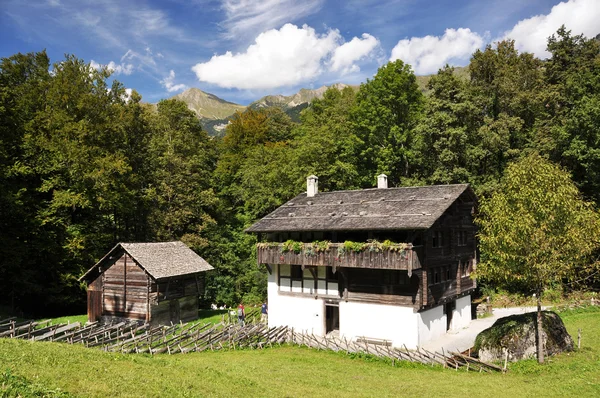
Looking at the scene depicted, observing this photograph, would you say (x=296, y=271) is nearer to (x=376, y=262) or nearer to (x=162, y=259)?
(x=376, y=262)

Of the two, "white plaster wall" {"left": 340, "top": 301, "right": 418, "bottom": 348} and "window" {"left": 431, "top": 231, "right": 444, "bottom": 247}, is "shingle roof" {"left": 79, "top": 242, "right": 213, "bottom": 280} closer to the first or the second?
"white plaster wall" {"left": 340, "top": 301, "right": 418, "bottom": 348}

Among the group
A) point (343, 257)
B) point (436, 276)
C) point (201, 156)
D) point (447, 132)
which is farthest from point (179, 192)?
point (436, 276)

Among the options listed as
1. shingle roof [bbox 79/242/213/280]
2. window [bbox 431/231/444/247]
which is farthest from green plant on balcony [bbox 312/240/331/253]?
shingle roof [bbox 79/242/213/280]

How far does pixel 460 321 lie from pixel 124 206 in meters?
29.3

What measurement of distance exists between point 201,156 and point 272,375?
36.0 m

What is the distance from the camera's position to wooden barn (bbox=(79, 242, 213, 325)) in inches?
1231

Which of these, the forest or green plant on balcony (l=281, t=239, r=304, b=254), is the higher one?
the forest

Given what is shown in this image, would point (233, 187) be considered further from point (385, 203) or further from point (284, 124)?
point (385, 203)

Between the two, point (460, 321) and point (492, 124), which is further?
point (492, 124)

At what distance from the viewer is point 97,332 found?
24.6m

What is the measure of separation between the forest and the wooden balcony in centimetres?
1380

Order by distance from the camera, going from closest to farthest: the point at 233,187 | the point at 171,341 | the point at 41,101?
the point at 171,341 < the point at 41,101 < the point at 233,187

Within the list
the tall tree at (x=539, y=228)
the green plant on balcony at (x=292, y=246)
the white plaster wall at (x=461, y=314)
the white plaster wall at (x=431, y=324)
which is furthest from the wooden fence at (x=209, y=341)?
the white plaster wall at (x=461, y=314)

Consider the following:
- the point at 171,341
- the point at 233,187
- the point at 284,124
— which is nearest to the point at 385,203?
the point at 171,341
